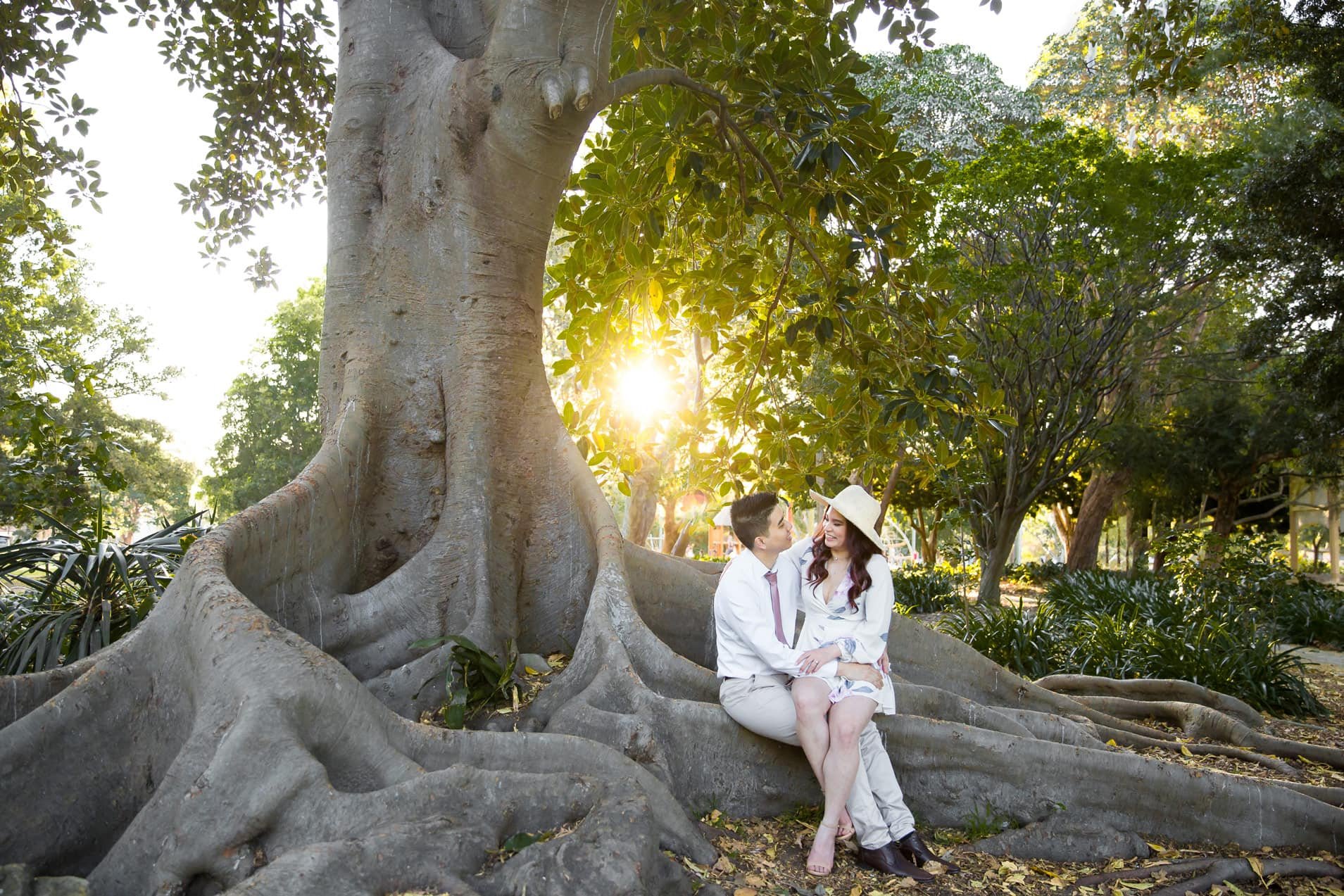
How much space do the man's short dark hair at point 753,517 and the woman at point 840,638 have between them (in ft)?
0.75

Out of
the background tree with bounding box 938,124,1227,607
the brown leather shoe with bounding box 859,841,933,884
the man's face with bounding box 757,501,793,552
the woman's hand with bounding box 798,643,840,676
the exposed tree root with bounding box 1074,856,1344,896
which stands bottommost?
the exposed tree root with bounding box 1074,856,1344,896

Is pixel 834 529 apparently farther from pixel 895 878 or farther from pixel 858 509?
pixel 895 878

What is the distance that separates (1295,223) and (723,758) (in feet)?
35.8

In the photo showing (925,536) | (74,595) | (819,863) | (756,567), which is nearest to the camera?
(819,863)

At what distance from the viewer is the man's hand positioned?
148 inches

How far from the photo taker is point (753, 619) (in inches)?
154

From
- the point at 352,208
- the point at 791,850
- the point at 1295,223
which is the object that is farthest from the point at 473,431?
the point at 1295,223

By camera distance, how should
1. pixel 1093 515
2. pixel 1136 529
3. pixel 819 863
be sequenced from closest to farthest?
pixel 819 863 < pixel 1093 515 < pixel 1136 529

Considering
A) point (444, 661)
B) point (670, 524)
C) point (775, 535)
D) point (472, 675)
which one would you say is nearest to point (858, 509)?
point (775, 535)

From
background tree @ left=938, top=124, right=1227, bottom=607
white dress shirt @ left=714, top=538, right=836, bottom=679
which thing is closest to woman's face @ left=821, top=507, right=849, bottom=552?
white dress shirt @ left=714, top=538, right=836, bottom=679

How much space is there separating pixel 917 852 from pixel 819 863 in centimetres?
46

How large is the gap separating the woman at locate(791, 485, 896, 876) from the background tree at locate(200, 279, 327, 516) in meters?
29.0

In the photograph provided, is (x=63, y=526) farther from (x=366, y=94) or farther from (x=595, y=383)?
(x=595, y=383)

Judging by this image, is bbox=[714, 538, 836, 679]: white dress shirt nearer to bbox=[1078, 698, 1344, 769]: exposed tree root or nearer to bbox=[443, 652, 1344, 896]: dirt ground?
bbox=[443, 652, 1344, 896]: dirt ground
